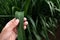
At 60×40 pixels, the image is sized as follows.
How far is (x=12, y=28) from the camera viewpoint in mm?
1138

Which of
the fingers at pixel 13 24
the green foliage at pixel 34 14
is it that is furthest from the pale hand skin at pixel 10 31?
the green foliage at pixel 34 14

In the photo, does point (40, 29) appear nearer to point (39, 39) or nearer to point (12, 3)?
point (39, 39)

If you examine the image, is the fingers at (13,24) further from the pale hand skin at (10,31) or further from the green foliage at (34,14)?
the green foliage at (34,14)

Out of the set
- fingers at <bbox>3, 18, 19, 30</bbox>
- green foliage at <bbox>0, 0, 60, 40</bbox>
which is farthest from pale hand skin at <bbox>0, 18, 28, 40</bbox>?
green foliage at <bbox>0, 0, 60, 40</bbox>

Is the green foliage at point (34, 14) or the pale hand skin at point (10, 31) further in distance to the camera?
the green foliage at point (34, 14)

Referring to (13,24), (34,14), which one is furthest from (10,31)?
(34,14)

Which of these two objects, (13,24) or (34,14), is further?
(34,14)

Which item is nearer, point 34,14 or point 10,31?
point 10,31

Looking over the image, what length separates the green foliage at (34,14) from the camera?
1239 mm

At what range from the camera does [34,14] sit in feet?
4.25

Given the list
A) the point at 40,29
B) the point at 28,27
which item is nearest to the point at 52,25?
the point at 40,29

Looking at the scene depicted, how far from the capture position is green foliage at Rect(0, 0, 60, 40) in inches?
48.8

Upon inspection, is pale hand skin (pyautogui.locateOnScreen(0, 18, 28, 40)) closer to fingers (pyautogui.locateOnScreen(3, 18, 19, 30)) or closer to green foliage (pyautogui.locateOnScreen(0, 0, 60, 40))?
fingers (pyautogui.locateOnScreen(3, 18, 19, 30))

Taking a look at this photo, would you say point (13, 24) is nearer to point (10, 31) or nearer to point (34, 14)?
point (10, 31)
